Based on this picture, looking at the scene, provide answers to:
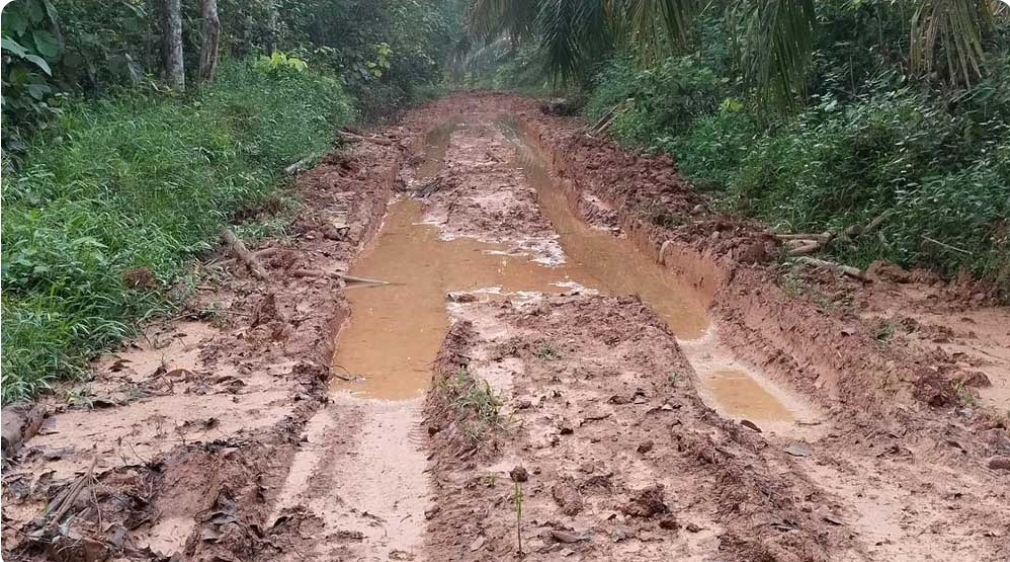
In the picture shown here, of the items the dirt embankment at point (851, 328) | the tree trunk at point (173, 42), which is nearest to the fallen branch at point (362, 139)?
the tree trunk at point (173, 42)

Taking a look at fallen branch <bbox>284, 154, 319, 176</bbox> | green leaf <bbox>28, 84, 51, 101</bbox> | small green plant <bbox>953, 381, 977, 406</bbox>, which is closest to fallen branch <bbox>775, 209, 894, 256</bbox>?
small green plant <bbox>953, 381, 977, 406</bbox>

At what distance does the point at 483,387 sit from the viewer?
17.4 ft

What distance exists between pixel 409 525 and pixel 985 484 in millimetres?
2727

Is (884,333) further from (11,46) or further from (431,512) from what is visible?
(11,46)

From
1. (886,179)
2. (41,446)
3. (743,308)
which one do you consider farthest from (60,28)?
(886,179)

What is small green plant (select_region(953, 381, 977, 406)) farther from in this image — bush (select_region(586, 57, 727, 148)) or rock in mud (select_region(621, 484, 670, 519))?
bush (select_region(586, 57, 727, 148))

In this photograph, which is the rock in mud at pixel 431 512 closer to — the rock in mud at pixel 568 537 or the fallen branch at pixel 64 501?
the rock in mud at pixel 568 537

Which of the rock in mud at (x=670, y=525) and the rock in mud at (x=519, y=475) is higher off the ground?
the rock in mud at (x=519, y=475)

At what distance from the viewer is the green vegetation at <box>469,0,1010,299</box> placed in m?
4.98

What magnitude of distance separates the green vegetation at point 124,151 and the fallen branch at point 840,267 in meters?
5.21

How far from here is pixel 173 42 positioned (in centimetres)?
1091

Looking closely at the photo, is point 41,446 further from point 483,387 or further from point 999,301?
point 999,301

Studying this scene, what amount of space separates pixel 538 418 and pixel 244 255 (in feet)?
13.0

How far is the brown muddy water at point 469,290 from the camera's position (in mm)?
5848
